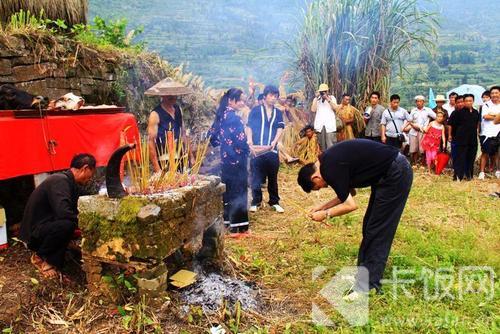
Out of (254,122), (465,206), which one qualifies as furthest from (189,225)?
(465,206)

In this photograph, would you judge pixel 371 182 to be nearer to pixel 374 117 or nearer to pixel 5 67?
pixel 5 67

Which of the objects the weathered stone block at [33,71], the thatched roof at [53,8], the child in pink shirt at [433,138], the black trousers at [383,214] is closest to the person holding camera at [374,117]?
the child in pink shirt at [433,138]

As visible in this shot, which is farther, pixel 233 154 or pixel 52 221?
pixel 233 154

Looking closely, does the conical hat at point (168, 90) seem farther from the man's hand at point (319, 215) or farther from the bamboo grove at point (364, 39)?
the bamboo grove at point (364, 39)

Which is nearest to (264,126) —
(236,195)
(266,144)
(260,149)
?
(266,144)

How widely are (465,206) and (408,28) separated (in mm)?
5582

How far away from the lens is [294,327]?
3.27m

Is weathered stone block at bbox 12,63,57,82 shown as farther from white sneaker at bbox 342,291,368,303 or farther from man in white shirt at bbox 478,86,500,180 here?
man in white shirt at bbox 478,86,500,180

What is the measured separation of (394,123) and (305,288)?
613cm

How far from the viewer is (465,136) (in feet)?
26.6

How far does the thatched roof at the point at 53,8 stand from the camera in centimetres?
625

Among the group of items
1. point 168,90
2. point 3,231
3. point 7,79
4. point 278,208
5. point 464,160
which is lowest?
point 278,208

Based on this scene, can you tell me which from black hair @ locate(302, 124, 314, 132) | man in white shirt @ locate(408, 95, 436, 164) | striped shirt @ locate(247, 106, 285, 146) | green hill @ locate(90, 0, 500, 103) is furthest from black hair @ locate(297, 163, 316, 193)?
green hill @ locate(90, 0, 500, 103)

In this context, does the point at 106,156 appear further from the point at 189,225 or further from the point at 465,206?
the point at 465,206
